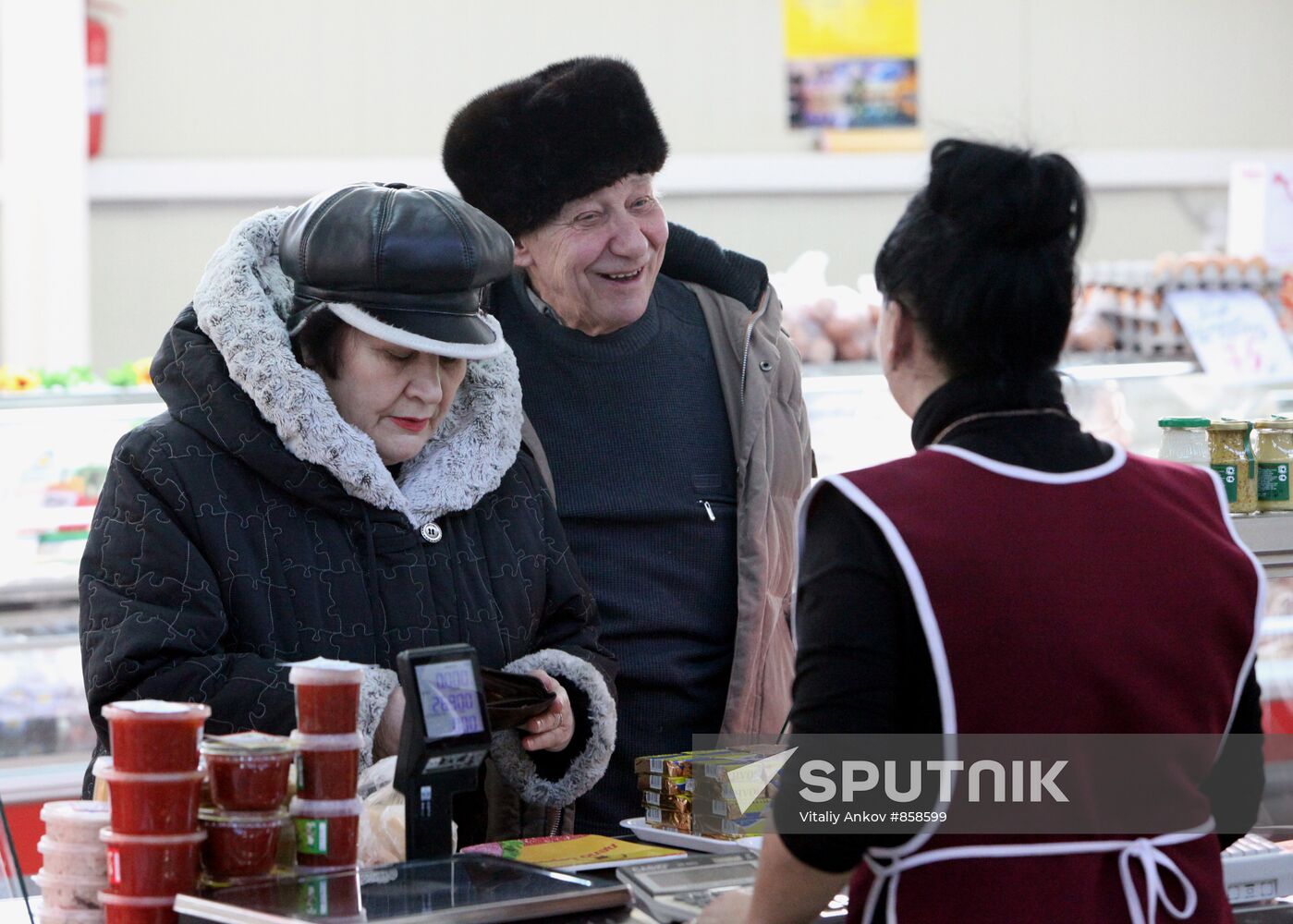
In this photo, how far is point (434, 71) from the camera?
5473mm

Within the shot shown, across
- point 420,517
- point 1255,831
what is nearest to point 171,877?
point 420,517

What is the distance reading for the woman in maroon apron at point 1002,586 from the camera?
4.64ft

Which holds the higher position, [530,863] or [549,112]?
[549,112]

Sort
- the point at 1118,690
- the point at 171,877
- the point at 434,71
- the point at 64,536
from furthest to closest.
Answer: the point at 434,71
the point at 64,536
the point at 171,877
the point at 1118,690

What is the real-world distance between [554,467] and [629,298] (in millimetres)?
314

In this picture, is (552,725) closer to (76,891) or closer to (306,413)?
(306,413)

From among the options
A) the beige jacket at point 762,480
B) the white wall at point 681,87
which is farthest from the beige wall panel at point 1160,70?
the beige jacket at point 762,480

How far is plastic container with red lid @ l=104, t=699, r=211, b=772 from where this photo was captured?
1562mm

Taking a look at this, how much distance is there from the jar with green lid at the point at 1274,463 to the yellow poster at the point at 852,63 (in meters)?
3.28

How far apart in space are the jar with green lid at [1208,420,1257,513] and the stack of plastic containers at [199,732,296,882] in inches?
63.2

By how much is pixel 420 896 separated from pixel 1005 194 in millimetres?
913

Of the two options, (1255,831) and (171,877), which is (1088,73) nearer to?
(1255,831)

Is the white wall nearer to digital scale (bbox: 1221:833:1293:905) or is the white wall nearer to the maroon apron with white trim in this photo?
digital scale (bbox: 1221:833:1293:905)

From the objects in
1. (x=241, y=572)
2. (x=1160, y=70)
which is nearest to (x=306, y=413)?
(x=241, y=572)
